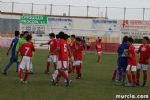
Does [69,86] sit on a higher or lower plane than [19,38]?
lower

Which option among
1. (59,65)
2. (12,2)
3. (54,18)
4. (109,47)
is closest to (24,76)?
(59,65)

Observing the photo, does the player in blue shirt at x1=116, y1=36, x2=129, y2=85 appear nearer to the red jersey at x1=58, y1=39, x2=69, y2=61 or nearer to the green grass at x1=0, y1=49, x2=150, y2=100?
the green grass at x1=0, y1=49, x2=150, y2=100

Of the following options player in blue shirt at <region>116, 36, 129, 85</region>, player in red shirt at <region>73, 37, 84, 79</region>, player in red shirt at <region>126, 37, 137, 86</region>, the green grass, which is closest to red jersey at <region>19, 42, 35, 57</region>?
the green grass

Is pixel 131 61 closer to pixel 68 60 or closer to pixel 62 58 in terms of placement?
pixel 68 60

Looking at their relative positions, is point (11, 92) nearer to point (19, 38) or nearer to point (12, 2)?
point (19, 38)

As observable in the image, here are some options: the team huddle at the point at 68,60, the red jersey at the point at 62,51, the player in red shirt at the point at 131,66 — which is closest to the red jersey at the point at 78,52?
the team huddle at the point at 68,60

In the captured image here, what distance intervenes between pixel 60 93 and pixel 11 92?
156 cm

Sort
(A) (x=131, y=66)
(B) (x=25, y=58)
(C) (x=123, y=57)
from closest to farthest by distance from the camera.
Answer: (B) (x=25, y=58) < (A) (x=131, y=66) < (C) (x=123, y=57)

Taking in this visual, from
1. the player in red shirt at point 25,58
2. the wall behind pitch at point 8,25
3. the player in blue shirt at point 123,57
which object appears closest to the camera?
the player in red shirt at point 25,58

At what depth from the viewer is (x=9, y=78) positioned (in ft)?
65.8

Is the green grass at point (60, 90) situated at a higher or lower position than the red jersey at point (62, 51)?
lower

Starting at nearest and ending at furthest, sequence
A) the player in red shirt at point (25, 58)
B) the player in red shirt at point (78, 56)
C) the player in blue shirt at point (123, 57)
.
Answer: the player in red shirt at point (25, 58) < the player in blue shirt at point (123, 57) < the player in red shirt at point (78, 56)

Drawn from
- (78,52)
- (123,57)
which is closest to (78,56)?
(78,52)

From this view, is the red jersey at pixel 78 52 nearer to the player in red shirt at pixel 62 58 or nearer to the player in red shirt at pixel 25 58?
the player in red shirt at pixel 25 58
